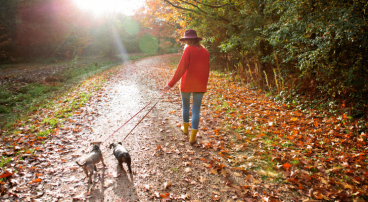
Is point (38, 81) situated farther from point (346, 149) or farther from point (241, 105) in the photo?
point (346, 149)

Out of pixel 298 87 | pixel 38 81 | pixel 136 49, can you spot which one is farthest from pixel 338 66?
pixel 136 49

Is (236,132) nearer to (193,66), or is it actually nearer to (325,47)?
(193,66)

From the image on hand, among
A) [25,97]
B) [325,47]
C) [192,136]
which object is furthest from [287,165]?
[25,97]

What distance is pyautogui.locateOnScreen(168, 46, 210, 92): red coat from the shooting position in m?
3.76

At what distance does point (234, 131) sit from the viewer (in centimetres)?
481

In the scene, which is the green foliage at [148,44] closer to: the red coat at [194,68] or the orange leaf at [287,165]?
the red coat at [194,68]

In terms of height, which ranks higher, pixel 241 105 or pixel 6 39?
pixel 6 39

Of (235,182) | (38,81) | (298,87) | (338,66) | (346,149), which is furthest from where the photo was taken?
(38,81)

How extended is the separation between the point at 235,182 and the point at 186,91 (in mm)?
1836

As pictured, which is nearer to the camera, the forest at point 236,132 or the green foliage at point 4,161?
the forest at point 236,132

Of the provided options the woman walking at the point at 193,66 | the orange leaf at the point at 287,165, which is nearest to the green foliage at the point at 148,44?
the woman walking at the point at 193,66

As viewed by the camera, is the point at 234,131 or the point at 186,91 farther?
the point at 234,131

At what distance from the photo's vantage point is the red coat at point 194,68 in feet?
12.3

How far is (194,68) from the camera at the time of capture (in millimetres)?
3812
